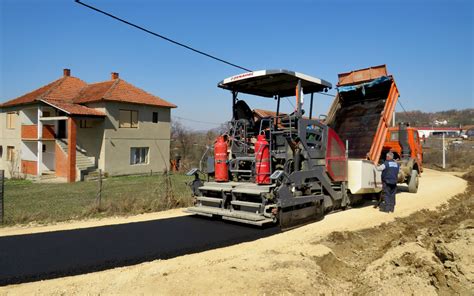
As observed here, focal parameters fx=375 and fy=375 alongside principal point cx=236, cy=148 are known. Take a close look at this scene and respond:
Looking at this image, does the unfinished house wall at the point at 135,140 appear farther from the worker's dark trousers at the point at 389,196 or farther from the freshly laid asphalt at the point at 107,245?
the freshly laid asphalt at the point at 107,245

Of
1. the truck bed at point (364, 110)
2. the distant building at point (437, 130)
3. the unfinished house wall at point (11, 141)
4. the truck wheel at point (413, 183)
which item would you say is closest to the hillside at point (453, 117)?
the distant building at point (437, 130)

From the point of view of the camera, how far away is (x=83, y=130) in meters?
23.7

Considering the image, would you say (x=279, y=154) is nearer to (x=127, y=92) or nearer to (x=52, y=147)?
(x=127, y=92)

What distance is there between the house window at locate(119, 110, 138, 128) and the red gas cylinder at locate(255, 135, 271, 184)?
1916 cm

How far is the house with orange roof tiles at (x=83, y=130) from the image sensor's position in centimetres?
2295

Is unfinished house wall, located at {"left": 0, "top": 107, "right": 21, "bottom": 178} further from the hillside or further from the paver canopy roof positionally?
the hillside

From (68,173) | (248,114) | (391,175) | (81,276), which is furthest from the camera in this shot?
(68,173)

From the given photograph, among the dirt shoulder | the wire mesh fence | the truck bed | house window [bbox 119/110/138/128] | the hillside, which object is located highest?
the hillside

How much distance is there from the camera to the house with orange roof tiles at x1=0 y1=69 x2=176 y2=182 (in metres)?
23.0

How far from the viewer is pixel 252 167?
748 centimetres

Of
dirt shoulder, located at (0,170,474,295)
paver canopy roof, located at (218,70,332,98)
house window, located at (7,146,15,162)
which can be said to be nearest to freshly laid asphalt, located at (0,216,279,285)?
dirt shoulder, located at (0,170,474,295)

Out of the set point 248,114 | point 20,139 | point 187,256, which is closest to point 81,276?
point 187,256

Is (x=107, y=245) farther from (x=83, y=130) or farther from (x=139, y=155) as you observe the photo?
(x=139, y=155)

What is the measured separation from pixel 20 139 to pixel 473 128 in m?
57.2
